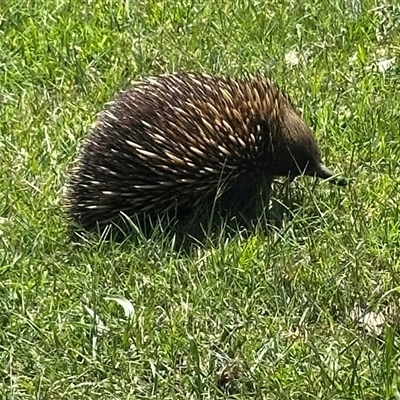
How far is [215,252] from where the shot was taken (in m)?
3.93

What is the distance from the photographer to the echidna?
4.24 metres

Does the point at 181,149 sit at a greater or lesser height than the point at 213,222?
greater

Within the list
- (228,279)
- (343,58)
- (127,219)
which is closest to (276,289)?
(228,279)

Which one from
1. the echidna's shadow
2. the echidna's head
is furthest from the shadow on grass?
the echidna's head

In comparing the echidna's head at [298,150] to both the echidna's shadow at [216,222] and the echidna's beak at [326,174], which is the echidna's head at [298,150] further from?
the echidna's shadow at [216,222]

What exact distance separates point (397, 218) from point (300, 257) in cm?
44

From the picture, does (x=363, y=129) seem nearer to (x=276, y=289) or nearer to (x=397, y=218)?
(x=397, y=218)

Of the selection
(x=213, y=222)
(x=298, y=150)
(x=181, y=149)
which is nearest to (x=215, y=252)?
(x=213, y=222)

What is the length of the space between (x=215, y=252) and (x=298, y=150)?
0.65 metres

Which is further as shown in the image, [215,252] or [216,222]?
[216,222]

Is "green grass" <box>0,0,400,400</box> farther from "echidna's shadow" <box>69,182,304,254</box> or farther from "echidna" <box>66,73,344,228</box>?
"echidna" <box>66,73,344,228</box>

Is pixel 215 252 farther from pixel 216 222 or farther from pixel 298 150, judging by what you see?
pixel 298 150

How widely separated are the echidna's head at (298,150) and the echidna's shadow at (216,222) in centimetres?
12

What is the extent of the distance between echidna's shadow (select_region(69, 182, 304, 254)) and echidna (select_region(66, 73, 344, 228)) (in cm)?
5
